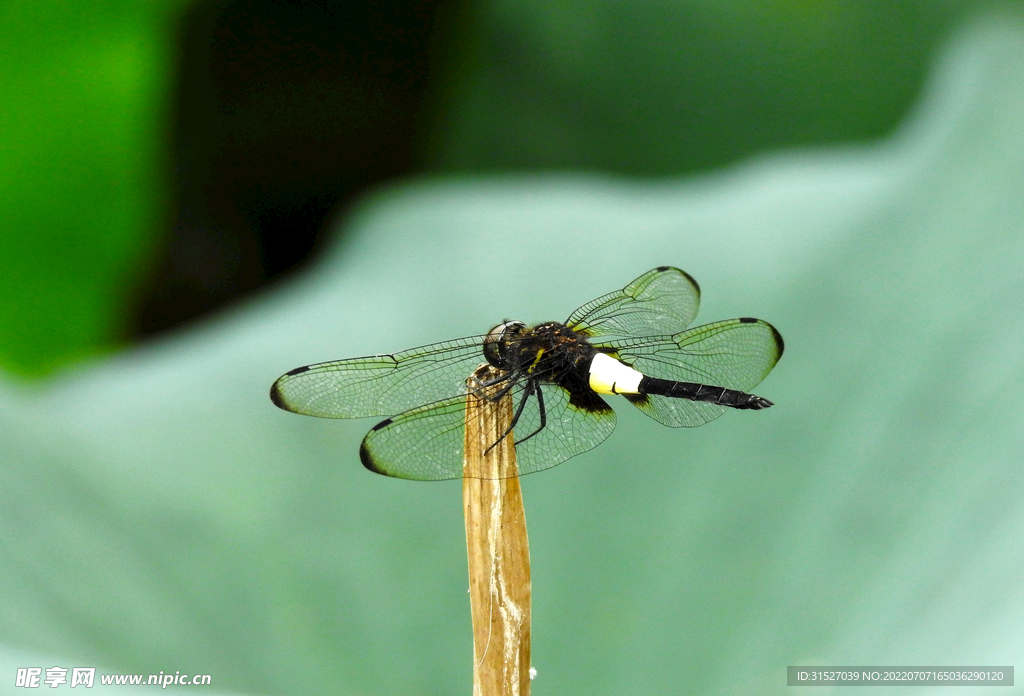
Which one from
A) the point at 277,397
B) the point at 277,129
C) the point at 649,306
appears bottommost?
the point at 277,397

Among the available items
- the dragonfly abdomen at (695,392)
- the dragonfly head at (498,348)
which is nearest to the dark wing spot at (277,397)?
the dragonfly head at (498,348)

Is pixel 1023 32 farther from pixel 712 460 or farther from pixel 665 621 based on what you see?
pixel 665 621

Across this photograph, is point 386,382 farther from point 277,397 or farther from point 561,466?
point 561,466

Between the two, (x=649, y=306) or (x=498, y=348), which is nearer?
(x=498, y=348)

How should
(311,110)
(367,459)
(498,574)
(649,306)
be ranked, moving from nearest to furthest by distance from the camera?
(498,574), (367,459), (649,306), (311,110)

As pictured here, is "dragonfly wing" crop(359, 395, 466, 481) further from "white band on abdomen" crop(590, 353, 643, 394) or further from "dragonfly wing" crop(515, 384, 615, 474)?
"white band on abdomen" crop(590, 353, 643, 394)

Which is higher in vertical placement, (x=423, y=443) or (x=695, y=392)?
(x=695, y=392)

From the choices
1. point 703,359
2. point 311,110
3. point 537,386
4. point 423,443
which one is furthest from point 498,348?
point 311,110

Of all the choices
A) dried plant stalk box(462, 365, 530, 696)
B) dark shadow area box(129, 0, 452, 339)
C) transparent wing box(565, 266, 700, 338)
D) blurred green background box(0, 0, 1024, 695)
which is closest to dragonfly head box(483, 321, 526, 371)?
dried plant stalk box(462, 365, 530, 696)
